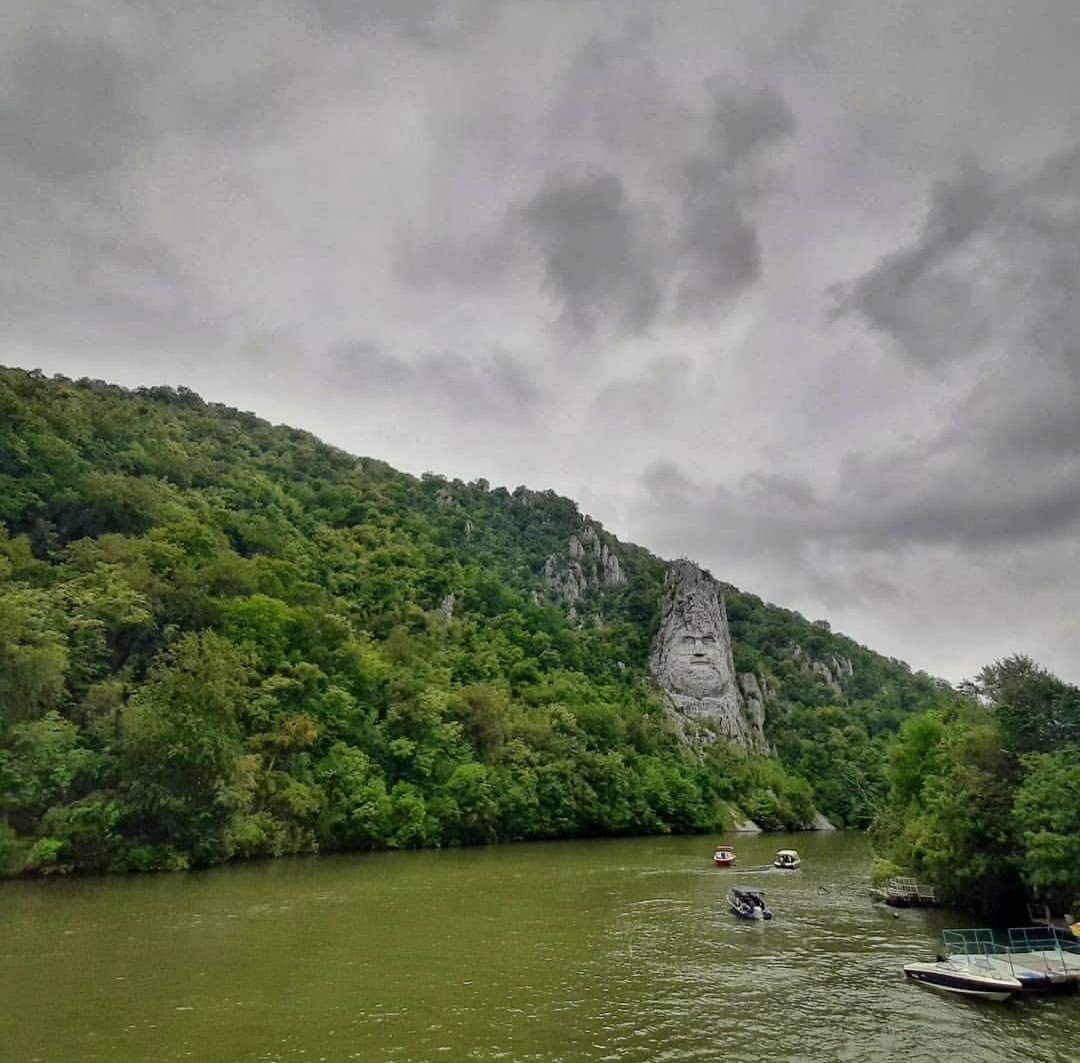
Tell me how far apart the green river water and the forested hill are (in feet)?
20.2

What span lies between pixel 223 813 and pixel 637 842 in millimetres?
40303

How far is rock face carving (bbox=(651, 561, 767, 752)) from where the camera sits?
112000mm

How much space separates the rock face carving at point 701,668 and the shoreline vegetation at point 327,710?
5478mm

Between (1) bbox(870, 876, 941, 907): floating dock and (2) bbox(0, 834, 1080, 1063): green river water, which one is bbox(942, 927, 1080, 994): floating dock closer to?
(2) bbox(0, 834, 1080, 1063): green river water

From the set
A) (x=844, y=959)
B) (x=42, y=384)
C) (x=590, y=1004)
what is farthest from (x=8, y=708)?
(x=42, y=384)

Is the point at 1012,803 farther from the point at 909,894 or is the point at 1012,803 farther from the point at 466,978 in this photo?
the point at 466,978

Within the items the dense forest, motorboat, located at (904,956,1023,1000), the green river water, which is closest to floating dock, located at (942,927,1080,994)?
motorboat, located at (904,956,1023,1000)

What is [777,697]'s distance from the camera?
5281 inches

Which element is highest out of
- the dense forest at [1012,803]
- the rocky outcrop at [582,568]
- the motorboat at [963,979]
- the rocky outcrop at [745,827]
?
the rocky outcrop at [582,568]

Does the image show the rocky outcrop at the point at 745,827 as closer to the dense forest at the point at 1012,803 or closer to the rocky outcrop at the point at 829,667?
the dense forest at the point at 1012,803

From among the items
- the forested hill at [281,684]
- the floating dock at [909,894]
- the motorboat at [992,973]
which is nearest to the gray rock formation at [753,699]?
the forested hill at [281,684]

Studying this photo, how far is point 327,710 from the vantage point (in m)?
58.5

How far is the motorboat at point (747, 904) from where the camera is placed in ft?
108

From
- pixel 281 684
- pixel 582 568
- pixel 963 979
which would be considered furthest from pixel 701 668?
pixel 963 979
